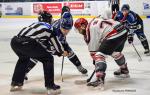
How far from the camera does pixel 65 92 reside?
5145mm

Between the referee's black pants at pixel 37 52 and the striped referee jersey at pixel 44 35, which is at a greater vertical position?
the striped referee jersey at pixel 44 35

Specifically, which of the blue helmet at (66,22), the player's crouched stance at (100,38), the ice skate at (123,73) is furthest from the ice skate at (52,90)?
the blue helmet at (66,22)

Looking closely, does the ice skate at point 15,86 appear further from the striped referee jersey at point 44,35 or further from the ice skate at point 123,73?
the ice skate at point 123,73

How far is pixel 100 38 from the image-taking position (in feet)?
17.0

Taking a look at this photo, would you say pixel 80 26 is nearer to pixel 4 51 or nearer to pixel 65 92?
pixel 65 92

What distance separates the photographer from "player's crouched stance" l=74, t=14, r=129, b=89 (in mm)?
5098

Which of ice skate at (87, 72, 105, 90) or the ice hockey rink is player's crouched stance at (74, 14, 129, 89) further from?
the ice hockey rink

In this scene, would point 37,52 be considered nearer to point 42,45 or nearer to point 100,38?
point 42,45

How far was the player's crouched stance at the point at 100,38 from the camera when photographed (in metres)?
5.10

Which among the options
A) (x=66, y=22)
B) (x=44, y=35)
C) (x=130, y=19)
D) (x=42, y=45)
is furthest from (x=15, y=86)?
(x=130, y=19)

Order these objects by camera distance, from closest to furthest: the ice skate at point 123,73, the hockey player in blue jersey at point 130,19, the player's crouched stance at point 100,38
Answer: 1. the player's crouched stance at point 100,38
2. the ice skate at point 123,73
3. the hockey player in blue jersey at point 130,19

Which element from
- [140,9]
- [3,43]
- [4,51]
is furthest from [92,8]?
[4,51]

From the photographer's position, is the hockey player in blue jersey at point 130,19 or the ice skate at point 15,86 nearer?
the ice skate at point 15,86

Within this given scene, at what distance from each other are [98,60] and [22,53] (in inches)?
35.4
